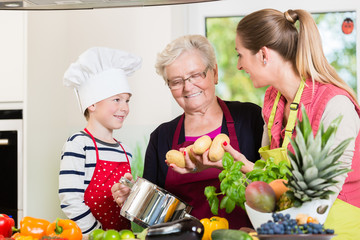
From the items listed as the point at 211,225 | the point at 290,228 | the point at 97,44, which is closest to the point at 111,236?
the point at 211,225

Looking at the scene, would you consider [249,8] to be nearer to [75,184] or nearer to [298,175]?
[75,184]

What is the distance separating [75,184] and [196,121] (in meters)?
0.58

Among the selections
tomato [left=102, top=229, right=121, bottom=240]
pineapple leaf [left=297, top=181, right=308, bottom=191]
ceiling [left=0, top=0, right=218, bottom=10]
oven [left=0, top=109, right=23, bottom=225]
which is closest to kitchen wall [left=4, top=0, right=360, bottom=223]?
oven [left=0, top=109, right=23, bottom=225]

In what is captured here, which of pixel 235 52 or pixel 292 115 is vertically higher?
pixel 235 52

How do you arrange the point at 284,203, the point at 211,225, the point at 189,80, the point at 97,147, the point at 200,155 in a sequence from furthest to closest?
1. the point at 97,147
2. the point at 189,80
3. the point at 200,155
4. the point at 211,225
5. the point at 284,203

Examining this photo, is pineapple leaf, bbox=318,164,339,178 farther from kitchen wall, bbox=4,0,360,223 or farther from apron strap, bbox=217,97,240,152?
kitchen wall, bbox=4,0,360,223

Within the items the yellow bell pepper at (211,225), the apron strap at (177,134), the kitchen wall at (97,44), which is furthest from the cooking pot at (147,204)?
the kitchen wall at (97,44)

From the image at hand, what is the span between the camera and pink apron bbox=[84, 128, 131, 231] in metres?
2.17

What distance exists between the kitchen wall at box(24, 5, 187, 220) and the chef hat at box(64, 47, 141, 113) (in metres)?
0.61

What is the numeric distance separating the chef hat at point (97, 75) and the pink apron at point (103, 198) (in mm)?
218

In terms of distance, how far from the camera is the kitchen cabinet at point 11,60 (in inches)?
112

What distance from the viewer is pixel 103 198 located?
2.19 m

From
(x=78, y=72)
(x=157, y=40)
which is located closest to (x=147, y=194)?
(x=78, y=72)

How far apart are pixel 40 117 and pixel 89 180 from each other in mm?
807
